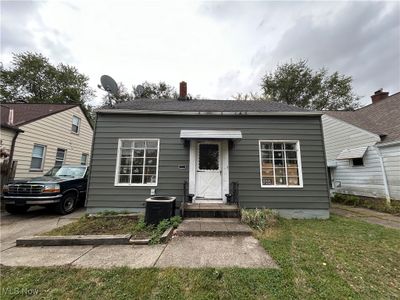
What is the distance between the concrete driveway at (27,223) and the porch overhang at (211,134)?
15.2ft

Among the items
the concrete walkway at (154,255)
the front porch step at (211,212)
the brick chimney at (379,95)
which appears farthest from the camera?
the brick chimney at (379,95)

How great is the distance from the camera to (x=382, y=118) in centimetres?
933

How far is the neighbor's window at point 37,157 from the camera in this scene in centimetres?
933

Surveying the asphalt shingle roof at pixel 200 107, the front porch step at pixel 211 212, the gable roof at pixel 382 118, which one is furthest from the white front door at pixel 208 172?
the gable roof at pixel 382 118

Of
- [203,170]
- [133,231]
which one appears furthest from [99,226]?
[203,170]

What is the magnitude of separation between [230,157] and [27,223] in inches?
270

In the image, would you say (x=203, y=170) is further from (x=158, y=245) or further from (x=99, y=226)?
(x=99, y=226)

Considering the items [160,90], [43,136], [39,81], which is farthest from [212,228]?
[39,81]

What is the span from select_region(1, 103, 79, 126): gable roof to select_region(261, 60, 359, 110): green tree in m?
20.5

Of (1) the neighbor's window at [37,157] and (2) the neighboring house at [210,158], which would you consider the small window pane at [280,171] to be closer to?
(2) the neighboring house at [210,158]

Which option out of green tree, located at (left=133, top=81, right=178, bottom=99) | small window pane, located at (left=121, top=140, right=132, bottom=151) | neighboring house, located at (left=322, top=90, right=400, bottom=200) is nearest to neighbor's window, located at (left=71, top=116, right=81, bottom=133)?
small window pane, located at (left=121, top=140, right=132, bottom=151)

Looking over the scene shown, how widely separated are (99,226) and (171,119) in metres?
4.01

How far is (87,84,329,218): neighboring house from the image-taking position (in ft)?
19.7

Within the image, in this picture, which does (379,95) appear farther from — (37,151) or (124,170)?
(37,151)
